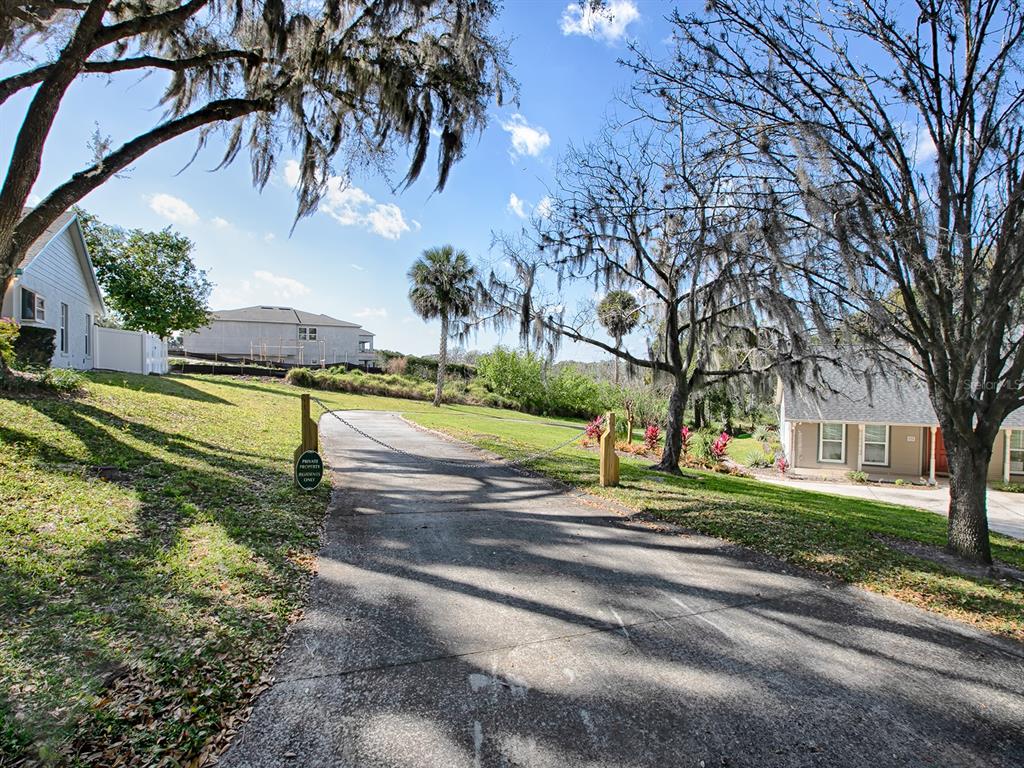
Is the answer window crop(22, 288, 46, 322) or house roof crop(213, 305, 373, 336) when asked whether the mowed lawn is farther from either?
house roof crop(213, 305, 373, 336)

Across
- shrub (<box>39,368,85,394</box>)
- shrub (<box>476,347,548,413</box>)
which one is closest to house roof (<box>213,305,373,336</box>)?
shrub (<box>476,347,548,413</box>)

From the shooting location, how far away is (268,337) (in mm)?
43406

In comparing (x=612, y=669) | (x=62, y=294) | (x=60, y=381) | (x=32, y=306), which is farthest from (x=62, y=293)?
(x=612, y=669)

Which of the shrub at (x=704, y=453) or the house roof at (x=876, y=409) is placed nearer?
the shrub at (x=704, y=453)

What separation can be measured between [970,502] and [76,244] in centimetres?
2351

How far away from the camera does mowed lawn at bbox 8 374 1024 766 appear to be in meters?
2.27

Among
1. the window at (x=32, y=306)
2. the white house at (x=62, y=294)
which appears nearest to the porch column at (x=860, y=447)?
the white house at (x=62, y=294)

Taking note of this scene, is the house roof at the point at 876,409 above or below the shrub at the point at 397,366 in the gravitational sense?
below

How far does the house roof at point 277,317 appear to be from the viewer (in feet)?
142

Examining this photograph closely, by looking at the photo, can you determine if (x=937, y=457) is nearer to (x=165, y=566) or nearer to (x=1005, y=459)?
(x=1005, y=459)

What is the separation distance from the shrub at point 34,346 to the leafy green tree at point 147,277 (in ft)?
49.2

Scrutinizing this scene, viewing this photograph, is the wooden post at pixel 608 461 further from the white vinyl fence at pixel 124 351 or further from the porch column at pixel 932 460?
the white vinyl fence at pixel 124 351

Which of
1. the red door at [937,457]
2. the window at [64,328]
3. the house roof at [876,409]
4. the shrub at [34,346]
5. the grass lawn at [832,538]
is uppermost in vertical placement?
the window at [64,328]

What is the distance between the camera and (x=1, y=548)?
11.9 feet
